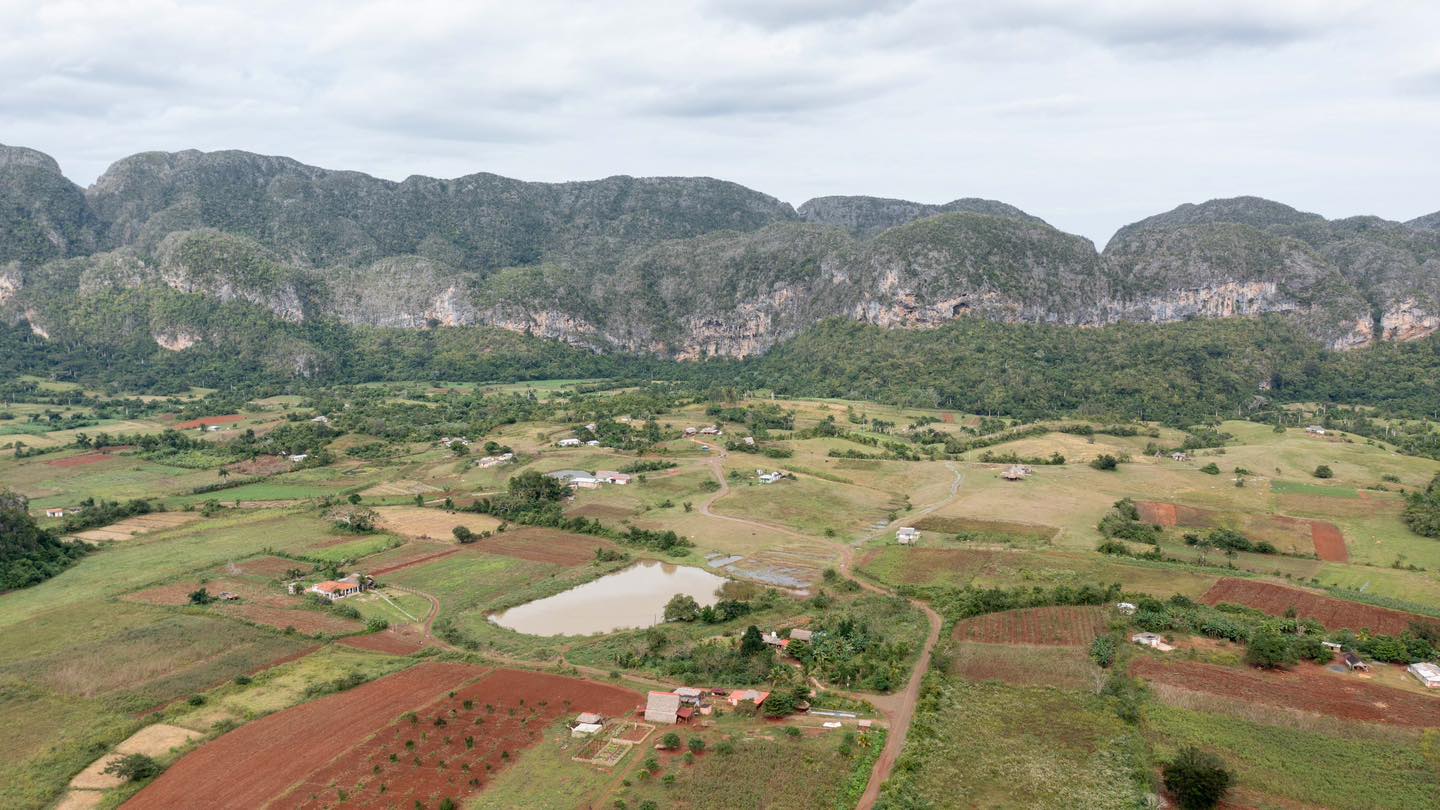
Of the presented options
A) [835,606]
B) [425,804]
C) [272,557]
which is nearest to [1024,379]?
[835,606]

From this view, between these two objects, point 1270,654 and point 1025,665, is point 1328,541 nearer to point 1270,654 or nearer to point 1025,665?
point 1270,654

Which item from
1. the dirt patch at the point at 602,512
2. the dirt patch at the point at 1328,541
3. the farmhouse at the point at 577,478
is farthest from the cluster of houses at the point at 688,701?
the farmhouse at the point at 577,478

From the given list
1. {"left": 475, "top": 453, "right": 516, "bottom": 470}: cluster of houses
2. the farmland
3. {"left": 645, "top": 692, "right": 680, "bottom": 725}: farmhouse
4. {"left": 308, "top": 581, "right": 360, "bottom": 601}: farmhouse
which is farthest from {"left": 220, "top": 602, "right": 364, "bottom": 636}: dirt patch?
{"left": 475, "top": 453, "right": 516, "bottom": 470}: cluster of houses

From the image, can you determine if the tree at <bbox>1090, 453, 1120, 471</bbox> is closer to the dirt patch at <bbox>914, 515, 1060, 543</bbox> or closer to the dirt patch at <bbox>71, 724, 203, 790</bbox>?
the dirt patch at <bbox>914, 515, 1060, 543</bbox>

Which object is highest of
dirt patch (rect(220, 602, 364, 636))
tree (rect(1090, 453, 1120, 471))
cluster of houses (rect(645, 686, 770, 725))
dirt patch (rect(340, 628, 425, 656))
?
tree (rect(1090, 453, 1120, 471))

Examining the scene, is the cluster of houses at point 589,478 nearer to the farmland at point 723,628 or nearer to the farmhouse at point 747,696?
the farmland at point 723,628

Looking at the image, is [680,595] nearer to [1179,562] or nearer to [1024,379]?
[1179,562]

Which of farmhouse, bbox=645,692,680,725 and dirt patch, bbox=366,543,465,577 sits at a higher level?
farmhouse, bbox=645,692,680,725
